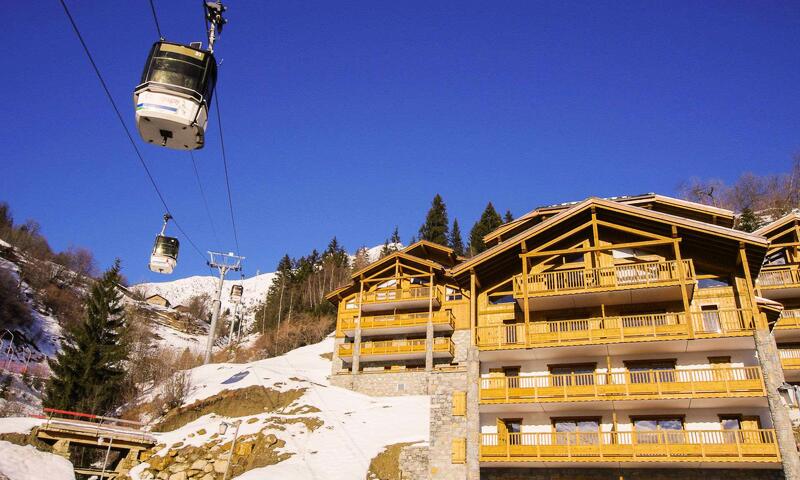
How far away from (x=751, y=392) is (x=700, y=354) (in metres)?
2.85

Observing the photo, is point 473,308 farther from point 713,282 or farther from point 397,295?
point 397,295

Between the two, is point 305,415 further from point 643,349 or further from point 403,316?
point 643,349

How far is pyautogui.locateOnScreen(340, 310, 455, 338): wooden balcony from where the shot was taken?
136ft

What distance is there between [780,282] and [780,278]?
0.26 m

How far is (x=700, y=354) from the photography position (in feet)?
86.0

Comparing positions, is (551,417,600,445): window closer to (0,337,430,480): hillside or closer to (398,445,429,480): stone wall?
(398,445,429,480): stone wall

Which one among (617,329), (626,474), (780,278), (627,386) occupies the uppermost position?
(780,278)

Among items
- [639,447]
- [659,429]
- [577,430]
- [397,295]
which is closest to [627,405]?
[659,429]

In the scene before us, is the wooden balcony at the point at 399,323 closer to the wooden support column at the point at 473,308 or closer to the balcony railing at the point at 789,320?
the wooden support column at the point at 473,308

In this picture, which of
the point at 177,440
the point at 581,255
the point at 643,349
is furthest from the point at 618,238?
the point at 177,440

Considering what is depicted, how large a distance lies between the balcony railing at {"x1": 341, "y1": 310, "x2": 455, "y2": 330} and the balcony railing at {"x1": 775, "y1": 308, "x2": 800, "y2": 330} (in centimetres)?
1918

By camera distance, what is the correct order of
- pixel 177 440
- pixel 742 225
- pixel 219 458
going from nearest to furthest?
1. pixel 219 458
2. pixel 177 440
3. pixel 742 225

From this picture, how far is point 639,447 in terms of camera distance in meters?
24.1

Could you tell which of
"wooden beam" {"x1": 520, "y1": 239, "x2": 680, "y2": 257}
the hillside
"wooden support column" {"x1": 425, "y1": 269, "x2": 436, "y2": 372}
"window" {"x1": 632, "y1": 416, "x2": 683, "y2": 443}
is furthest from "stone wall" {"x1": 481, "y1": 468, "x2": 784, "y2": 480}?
"wooden support column" {"x1": 425, "y1": 269, "x2": 436, "y2": 372}
